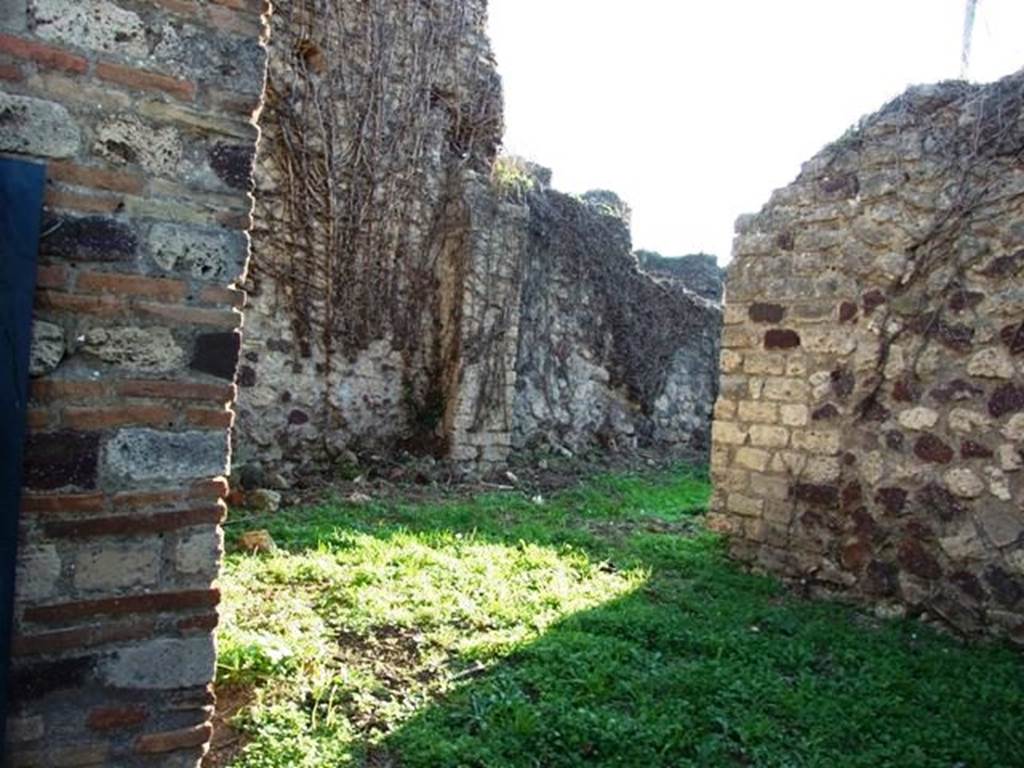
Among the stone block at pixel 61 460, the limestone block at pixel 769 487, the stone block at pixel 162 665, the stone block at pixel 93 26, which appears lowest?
the stone block at pixel 162 665

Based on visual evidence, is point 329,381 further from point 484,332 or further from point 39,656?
point 39,656

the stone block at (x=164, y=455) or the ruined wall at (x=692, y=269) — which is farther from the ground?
the ruined wall at (x=692, y=269)

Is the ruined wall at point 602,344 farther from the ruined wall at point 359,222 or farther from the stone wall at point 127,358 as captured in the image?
the stone wall at point 127,358

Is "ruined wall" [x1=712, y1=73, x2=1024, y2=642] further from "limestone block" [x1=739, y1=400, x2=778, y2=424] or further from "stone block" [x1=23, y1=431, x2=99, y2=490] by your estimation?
"stone block" [x1=23, y1=431, x2=99, y2=490]

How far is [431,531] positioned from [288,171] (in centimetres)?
361

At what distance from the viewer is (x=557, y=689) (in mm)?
3051

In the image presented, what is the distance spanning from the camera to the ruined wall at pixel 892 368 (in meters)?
4.05

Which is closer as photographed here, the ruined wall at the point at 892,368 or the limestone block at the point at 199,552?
the limestone block at the point at 199,552

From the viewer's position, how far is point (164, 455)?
2.03m

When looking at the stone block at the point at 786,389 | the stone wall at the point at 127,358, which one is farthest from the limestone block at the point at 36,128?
the stone block at the point at 786,389

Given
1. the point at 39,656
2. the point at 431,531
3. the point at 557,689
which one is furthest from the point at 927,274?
the point at 39,656

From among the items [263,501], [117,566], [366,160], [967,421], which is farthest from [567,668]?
[366,160]

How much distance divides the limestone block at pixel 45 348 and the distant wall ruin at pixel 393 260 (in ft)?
15.0

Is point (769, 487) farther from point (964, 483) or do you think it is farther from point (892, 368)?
point (964, 483)
